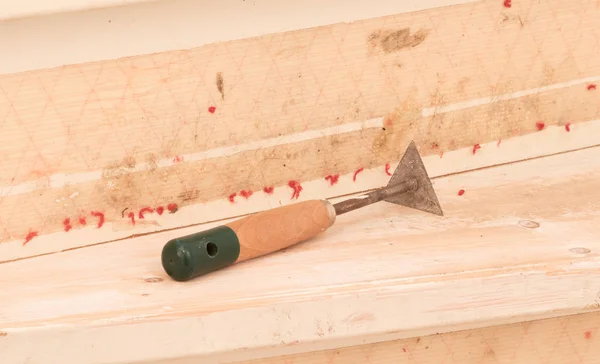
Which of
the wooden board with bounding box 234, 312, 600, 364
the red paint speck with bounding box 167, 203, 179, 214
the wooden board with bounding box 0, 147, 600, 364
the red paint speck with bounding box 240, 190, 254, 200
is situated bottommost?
the wooden board with bounding box 234, 312, 600, 364

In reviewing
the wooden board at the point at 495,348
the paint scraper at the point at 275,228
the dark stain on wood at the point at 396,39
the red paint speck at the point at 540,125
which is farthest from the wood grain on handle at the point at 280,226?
the red paint speck at the point at 540,125

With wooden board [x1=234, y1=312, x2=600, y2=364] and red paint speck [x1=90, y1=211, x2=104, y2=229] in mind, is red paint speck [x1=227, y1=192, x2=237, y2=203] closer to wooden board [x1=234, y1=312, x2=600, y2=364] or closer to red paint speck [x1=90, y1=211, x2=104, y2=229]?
red paint speck [x1=90, y1=211, x2=104, y2=229]

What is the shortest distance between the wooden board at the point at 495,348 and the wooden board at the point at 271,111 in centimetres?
28

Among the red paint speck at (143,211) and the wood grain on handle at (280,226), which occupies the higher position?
the red paint speck at (143,211)

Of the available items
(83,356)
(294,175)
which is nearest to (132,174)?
(294,175)

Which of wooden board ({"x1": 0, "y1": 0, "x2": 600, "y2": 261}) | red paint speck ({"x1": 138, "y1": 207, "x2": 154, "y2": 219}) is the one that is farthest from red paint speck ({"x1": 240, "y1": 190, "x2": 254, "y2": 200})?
red paint speck ({"x1": 138, "y1": 207, "x2": 154, "y2": 219})

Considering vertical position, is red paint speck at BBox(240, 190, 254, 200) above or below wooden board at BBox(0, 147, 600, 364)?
above

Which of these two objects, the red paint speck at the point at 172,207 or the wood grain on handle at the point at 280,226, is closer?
the wood grain on handle at the point at 280,226

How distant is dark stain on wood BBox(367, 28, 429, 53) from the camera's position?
1.07 metres

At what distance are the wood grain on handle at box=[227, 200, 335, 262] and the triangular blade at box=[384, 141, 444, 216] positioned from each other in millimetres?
123

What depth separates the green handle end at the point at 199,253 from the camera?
0.84 metres

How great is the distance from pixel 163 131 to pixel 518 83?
1.52 feet

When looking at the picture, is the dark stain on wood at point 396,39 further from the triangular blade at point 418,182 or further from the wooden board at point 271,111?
the triangular blade at point 418,182

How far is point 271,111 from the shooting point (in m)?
1.05
